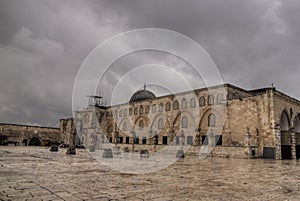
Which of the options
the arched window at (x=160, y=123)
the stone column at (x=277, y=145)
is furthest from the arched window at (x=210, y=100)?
the arched window at (x=160, y=123)

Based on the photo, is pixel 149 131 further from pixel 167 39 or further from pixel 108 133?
pixel 167 39

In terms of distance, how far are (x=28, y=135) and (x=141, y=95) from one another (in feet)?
85.2

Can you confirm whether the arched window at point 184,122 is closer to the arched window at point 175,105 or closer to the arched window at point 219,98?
the arched window at point 175,105

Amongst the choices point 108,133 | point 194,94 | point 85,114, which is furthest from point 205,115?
point 85,114

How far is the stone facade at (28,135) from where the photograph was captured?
159 ft

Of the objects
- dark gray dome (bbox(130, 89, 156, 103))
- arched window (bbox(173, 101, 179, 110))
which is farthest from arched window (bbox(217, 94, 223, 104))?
dark gray dome (bbox(130, 89, 156, 103))

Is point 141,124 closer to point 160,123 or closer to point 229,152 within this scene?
point 160,123

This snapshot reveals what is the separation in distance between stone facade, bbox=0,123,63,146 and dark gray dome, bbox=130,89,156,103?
22506 mm

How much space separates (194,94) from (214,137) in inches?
286

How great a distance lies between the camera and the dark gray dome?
157 ft

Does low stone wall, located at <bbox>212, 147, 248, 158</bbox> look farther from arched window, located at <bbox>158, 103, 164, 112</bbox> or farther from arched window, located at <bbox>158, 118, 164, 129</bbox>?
arched window, located at <bbox>158, 103, 164, 112</bbox>

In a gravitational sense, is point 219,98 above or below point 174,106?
above

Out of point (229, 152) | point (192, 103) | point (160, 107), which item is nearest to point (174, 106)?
point (160, 107)

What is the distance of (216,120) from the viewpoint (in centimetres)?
3209
